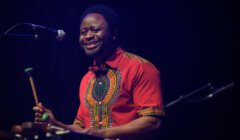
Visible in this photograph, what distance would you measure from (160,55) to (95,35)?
6.18 feet

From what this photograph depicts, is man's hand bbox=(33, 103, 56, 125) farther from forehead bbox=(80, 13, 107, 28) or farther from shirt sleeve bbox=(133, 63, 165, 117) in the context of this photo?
forehead bbox=(80, 13, 107, 28)

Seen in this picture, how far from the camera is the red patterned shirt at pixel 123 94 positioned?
11.4ft

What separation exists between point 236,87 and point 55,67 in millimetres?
2385

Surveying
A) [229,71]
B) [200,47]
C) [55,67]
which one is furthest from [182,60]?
[55,67]

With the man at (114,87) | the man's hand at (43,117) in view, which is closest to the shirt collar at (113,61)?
the man at (114,87)

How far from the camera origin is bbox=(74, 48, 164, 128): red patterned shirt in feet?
11.4

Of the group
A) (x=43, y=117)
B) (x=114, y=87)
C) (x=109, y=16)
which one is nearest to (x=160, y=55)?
(x=109, y=16)

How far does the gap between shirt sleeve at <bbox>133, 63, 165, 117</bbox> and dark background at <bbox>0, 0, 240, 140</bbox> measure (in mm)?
1727

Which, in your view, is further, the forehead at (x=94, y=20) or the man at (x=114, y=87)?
the forehead at (x=94, y=20)

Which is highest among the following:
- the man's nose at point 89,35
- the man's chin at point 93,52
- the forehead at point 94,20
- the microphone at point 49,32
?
the forehead at point 94,20

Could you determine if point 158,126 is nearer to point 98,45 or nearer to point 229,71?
point 98,45

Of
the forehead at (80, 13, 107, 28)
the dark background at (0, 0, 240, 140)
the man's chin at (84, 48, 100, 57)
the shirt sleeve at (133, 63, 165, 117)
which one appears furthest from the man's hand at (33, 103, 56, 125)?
the dark background at (0, 0, 240, 140)

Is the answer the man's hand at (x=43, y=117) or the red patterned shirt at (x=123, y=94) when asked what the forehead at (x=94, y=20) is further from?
the man's hand at (x=43, y=117)

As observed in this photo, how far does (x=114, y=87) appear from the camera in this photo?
3.64 meters
